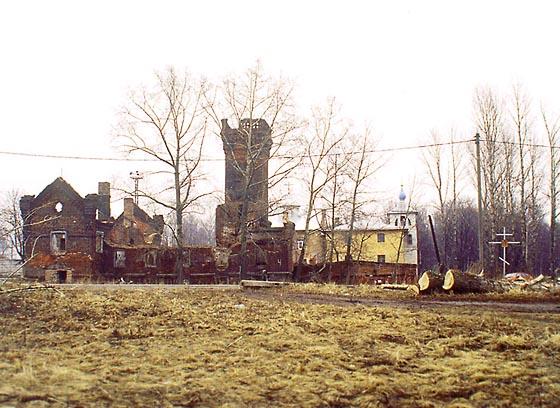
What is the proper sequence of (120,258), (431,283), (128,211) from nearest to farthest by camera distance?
(431,283), (120,258), (128,211)

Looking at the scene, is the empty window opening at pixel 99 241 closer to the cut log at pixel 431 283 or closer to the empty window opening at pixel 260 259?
the empty window opening at pixel 260 259

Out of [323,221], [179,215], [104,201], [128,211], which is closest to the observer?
[179,215]

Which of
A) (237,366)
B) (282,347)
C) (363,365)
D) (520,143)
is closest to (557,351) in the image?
(363,365)

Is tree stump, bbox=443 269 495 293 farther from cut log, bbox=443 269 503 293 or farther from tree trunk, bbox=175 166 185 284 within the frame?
tree trunk, bbox=175 166 185 284

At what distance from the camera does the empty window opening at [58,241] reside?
40.4 m

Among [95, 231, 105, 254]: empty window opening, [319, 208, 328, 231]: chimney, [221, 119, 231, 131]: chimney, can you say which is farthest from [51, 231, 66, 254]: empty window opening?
[319, 208, 328, 231]: chimney

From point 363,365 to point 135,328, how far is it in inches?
164

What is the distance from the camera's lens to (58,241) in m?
40.7

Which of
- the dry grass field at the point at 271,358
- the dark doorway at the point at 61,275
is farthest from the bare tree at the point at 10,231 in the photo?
the dark doorway at the point at 61,275

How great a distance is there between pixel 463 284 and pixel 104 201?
33927mm

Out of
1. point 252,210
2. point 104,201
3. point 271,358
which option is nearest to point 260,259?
point 252,210

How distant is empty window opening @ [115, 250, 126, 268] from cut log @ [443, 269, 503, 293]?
29.8 meters

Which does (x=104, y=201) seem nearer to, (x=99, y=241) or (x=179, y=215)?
(x=99, y=241)

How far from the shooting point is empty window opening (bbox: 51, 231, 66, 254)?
132ft
